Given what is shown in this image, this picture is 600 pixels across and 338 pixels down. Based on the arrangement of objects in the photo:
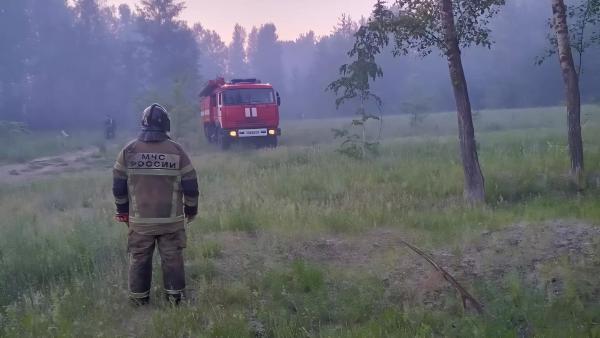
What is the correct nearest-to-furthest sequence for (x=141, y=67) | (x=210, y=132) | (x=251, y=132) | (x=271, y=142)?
(x=251, y=132) → (x=271, y=142) → (x=210, y=132) → (x=141, y=67)

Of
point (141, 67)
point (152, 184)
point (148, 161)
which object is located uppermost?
point (141, 67)

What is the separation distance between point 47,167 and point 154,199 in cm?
1987

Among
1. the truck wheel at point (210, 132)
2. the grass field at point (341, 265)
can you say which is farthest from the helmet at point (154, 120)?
the truck wheel at point (210, 132)

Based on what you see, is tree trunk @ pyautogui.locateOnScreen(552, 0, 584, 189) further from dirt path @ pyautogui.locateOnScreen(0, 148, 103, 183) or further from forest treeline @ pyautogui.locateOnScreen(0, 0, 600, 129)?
forest treeline @ pyautogui.locateOnScreen(0, 0, 600, 129)

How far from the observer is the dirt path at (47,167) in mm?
20105

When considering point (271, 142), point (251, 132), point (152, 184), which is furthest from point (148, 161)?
point (271, 142)

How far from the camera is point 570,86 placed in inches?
396

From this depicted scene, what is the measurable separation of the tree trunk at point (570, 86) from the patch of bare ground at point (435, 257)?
3.25 metres

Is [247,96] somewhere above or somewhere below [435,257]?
above

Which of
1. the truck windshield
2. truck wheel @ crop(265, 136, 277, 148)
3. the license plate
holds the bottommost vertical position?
truck wheel @ crop(265, 136, 277, 148)

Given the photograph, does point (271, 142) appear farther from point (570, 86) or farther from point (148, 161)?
point (148, 161)

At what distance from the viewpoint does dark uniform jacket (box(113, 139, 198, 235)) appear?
17.2ft

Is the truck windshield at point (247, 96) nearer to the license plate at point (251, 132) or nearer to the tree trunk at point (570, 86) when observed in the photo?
the license plate at point (251, 132)

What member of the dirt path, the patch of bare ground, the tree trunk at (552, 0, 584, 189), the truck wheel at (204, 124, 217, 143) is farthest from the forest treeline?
the patch of bare ground
